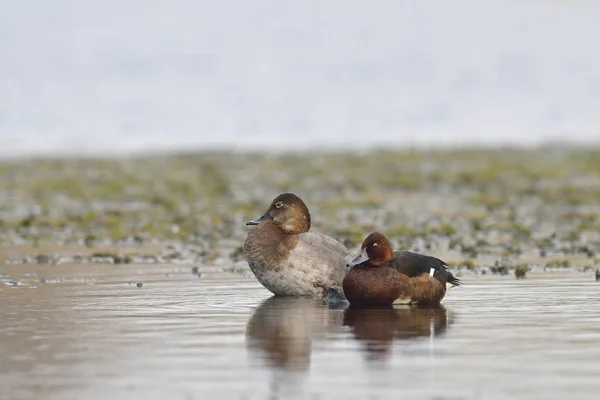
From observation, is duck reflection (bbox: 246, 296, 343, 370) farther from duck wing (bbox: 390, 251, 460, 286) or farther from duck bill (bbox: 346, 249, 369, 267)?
duck wing (bbox: 390, 251, 460, 286)

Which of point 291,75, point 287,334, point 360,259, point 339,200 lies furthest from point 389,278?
point 291,75

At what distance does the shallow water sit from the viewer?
7484mm

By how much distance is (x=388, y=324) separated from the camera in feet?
34.0

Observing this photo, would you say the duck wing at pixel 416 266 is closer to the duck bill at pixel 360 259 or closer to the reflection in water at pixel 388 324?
the duck bill at pixel 360 259

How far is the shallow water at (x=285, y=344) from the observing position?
7.48 metres

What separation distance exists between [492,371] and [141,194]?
18.9 meters

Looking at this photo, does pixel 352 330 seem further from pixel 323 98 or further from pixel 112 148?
pixel 323 98

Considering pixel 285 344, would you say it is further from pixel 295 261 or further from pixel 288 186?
pixel 288 186

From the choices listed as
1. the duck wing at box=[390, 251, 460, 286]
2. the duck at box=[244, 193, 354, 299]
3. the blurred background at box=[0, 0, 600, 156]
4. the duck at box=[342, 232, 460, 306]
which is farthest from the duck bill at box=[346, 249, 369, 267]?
the blurred background at box=[0, 0, 600, 156]

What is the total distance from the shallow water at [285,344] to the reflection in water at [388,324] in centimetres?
2

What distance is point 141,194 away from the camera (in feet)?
86.4

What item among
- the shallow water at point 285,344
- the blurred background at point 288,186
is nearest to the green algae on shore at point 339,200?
the blurred background at point 288,186

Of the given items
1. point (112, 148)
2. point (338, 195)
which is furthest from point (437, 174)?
point (112, 148)

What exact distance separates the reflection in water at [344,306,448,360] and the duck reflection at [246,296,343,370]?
0.63 feet
